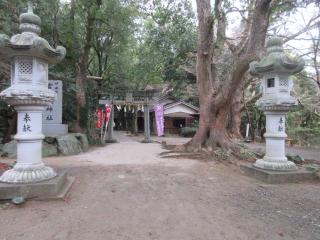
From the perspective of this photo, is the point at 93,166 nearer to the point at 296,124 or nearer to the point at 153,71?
the point at 153,71

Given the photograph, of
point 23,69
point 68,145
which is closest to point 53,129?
point 68,145

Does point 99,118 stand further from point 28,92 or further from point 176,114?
point 28,92

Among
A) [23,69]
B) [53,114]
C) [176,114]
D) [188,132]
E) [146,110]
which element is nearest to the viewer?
[23,69]

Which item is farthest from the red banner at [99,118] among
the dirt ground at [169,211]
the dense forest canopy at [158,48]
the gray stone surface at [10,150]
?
the dirt ground at [169,211]

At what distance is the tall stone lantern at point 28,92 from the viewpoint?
538cm

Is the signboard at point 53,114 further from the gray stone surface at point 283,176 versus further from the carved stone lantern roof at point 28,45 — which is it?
the gray stone surface at point 283,176

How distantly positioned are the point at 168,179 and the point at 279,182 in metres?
2.67

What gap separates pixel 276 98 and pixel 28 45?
5.72m

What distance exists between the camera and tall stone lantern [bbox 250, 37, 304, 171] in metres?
7.12

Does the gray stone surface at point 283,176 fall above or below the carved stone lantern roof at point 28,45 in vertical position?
below

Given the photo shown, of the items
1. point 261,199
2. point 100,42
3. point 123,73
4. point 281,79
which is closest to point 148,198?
point 261,199

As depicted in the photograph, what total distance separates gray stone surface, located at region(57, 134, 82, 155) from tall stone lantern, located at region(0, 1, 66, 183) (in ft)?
21.2

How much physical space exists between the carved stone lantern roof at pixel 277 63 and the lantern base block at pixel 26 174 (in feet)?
18.5

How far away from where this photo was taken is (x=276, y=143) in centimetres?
739
